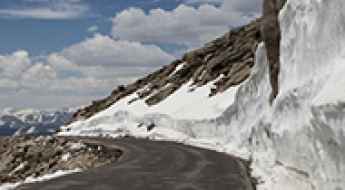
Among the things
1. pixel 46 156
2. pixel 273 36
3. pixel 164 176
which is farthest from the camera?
pixel 46 156

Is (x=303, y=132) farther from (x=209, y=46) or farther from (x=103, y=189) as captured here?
(x=209, y=46)

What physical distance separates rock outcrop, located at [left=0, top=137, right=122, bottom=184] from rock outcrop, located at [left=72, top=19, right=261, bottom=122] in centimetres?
1606

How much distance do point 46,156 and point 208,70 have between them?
25299 millimetres

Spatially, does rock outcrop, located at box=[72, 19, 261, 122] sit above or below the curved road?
above

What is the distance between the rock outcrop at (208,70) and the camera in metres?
58.2

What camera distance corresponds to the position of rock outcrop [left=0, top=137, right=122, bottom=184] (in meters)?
39.0

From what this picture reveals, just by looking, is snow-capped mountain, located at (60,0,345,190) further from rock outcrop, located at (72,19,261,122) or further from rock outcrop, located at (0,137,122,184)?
rock outcrop, located at (0,137,122,184)

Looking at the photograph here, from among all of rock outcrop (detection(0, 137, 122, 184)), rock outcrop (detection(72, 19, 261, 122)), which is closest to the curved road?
rock outcrop (detection(0, 137, 122, 184))

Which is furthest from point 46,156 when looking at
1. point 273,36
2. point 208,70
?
point 273,36

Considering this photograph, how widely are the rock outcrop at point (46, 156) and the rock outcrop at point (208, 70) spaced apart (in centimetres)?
1606

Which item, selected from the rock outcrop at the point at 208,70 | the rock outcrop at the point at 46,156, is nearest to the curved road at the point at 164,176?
the rock outcrop at the point at 46,156

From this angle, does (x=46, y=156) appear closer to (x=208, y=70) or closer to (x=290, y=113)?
(x=208, y=70)

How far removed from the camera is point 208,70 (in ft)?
223

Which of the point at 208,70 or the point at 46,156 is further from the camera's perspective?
the point at 208,70
